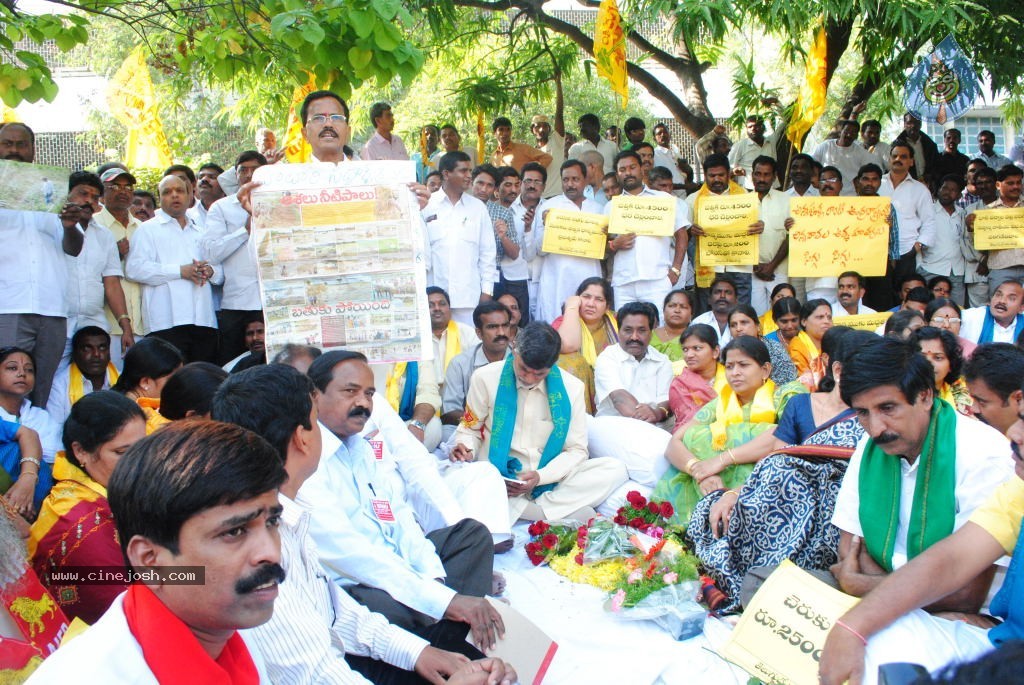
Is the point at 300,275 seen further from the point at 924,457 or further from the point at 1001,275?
the point at 1001,275

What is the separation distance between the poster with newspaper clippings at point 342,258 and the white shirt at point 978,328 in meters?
4.45

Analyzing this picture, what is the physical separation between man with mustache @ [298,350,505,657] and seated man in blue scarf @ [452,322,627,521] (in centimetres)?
138

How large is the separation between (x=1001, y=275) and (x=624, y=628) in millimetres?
6262

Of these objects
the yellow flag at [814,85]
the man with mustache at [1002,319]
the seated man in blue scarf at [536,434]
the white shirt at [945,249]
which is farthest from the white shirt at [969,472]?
the white shirt at [945,249]

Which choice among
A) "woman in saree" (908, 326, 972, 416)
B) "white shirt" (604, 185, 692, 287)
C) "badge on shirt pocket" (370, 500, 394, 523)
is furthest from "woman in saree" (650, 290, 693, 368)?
"badge on shirt pocket" (370, 500, 394, 523)

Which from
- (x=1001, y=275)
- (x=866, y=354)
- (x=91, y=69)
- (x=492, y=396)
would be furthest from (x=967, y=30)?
(x=91, y=69)

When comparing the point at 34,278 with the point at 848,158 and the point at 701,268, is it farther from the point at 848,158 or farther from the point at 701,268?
the point at 848,158

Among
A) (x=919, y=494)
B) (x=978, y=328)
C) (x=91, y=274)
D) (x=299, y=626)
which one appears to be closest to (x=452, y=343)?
(x=91, y=274)

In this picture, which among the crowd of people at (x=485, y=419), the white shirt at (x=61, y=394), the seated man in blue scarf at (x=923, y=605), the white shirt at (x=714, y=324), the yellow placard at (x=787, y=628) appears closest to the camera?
the crowd of people at (x=485, y=419)

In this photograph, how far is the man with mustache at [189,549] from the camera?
1.65m

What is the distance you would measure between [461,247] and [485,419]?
6.56 ft

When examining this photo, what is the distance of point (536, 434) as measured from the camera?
18.7 feet

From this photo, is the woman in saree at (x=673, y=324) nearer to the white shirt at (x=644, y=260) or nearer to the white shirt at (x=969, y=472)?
the white shirt at (x=644, y=260)

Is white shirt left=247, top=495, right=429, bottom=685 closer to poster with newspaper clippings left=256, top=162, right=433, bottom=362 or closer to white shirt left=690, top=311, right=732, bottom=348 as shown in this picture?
poster with newspaper clippings left=256, top=162, right=433, bottom=362
